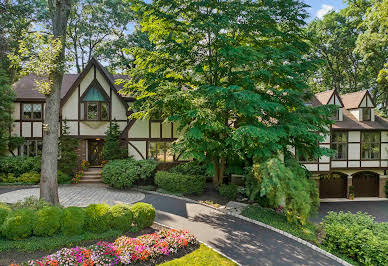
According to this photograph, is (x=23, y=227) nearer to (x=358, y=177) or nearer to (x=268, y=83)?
(x=268, y=83)

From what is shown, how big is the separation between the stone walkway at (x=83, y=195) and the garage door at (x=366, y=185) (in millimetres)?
18787

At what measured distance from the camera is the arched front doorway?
61.0 ft

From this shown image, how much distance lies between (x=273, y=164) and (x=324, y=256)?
3082 millimetres

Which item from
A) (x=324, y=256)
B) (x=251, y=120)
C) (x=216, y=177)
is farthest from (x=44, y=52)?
(x=324, y=256)

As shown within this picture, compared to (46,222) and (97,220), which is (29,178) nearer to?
(46,222)

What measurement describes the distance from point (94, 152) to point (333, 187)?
20999mm

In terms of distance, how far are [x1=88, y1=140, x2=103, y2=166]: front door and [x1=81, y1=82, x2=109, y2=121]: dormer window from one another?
280 centimetres

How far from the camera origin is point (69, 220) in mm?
6660

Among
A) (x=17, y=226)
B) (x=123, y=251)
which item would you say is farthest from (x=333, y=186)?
(x=17, y=226)

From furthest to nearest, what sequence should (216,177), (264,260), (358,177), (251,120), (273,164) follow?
1. (358,177)
2. (216,177)
3. (251,120)
4. (273,164)
5. (264,260)

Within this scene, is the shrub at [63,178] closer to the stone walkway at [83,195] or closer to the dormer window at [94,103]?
the stone walkway at [83,195]

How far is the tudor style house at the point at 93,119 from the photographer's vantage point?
15.6m

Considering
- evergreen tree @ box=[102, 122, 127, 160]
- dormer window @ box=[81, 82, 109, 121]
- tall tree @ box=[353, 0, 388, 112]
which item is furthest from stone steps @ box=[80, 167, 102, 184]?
tall tree @ box=[353, 0, 388, 112]

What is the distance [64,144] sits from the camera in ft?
50.9
